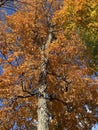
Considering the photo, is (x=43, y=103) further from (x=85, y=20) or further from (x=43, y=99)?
(x=85, y=20)

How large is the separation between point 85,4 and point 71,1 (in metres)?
0.98

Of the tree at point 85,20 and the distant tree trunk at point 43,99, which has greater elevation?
the tree at point 85,20

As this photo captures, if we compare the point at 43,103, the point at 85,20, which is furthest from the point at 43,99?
the point at 85,20

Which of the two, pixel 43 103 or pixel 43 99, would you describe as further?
pixel 43 99

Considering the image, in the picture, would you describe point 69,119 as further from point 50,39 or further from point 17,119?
point 50,39

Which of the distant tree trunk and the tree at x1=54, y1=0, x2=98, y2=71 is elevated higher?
the tree at x1=54, y1=0, x2=98, y2=71

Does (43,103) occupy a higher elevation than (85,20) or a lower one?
lower

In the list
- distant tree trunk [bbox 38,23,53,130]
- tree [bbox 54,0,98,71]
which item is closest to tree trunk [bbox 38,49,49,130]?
distant tree trunk [bbox 38,23,53,130]

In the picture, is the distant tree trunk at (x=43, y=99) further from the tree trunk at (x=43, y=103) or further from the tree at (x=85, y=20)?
the tree at (x=85, y=20)

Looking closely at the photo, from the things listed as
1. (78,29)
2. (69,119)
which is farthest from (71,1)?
(69,119)

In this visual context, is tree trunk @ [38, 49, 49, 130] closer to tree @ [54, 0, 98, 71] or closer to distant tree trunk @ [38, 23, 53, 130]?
distant tree trunk @ [38, 23, 53, 130]

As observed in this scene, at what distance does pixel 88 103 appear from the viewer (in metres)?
17.7

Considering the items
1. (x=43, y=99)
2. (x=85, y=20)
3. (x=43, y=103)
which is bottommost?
(x=43, y=103)

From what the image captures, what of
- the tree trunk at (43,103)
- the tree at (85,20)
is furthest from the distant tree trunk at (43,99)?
the tree at (85,20)
